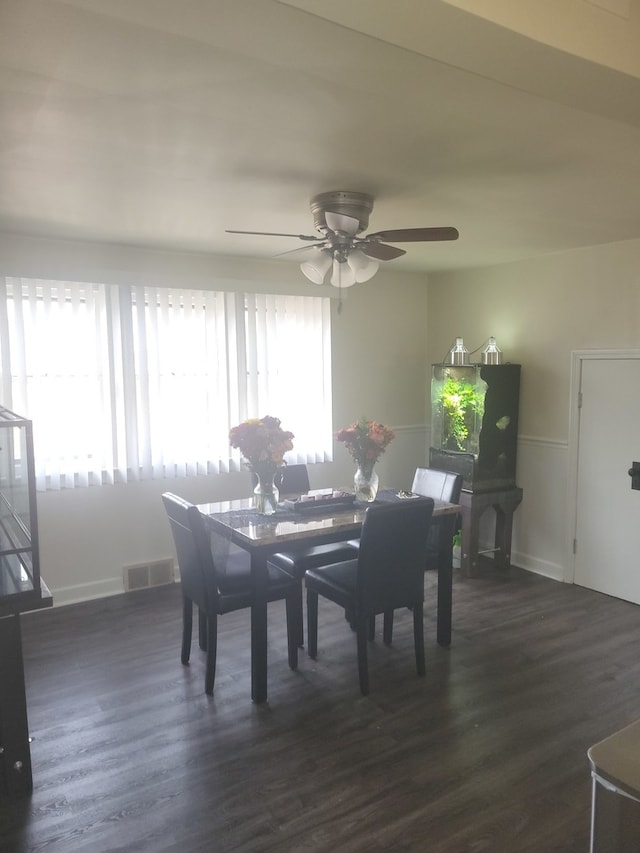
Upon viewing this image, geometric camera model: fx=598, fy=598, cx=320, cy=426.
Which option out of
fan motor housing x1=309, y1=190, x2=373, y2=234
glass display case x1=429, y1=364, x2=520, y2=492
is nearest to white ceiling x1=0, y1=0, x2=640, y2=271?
fan motor housing x1=309, y1=190, x2=373, y2=234

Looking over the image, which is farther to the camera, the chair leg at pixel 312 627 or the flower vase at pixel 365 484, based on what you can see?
the flower vase at pixel 365 484

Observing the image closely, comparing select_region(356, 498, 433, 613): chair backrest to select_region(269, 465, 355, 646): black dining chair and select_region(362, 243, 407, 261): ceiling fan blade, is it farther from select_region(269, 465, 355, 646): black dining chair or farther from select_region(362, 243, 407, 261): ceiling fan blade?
select_region(362, 243, 407, 261): ceiling fan blade

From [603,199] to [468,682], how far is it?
263 centimetres

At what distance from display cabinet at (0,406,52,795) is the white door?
3756mm

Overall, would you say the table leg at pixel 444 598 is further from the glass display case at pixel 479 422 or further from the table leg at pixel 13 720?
the table leg at pixel 13 720

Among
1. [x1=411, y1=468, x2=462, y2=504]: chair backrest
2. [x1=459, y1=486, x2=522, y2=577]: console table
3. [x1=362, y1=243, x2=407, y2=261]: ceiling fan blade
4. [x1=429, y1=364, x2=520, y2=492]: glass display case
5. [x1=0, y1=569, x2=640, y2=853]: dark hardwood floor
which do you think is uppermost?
[x1=362, y1=243, x2=407, y2=261]: ceiling fan blade

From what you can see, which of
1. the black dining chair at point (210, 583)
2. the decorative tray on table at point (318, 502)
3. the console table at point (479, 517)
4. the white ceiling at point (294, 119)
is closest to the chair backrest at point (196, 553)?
the black dining chair at point (210, 583)

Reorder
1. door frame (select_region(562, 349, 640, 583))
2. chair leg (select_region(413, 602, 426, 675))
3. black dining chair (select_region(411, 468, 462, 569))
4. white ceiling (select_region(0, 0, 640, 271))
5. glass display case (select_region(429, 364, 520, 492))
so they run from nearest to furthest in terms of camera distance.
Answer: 1. white ceiling (select_region(0, 0, 640, 271))
2. chair leg (select_region(413, 602, 426, 675))
3. black dining chair (select_region(411, 468, 462, 569))
4. door frame (select_region(562, 349, 640, 583))
5. glass display case (select_region(429, 364, 520, 492))

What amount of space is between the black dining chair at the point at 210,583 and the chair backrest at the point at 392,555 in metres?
0.44

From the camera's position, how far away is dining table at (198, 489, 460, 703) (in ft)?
9.73

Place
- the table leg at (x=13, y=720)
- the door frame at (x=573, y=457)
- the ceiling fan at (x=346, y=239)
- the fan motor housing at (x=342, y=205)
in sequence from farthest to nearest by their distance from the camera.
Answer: the door frame at (x=573, y=457) → the fan motor housing at (x=342, y=205) → the ceiling fan at (x=346, y=239) → the table leg at (x=13, y=720)

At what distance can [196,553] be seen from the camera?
9.95ft

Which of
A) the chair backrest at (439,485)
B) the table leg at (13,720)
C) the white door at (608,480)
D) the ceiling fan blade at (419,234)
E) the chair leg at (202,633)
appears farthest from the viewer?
the white door at (608,480)

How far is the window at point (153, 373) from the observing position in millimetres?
4074
